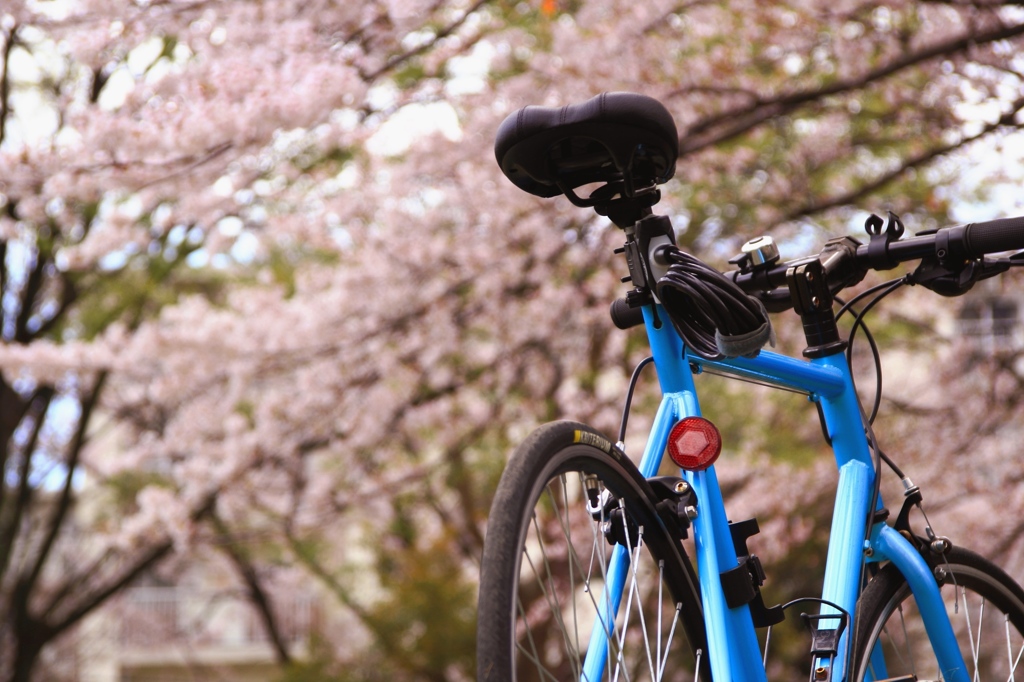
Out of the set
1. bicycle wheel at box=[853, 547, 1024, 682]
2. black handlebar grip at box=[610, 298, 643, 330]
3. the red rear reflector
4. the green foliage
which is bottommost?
bicycle wheel at box=[853, 547, 1024, 682]

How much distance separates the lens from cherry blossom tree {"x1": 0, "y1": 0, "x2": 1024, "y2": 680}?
12.0ft

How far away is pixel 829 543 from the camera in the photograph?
54.1 inches

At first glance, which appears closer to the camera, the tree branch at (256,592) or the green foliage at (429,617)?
the green foliage at (429,617)

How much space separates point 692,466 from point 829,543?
314 millimetres

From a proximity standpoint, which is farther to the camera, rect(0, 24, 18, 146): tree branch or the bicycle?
rect(0, 24, 18, 146): tree branch

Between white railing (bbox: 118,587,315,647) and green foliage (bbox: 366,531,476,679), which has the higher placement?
white railing (bbox: 118,587,315,647)

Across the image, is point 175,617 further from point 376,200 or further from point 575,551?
point 575,551

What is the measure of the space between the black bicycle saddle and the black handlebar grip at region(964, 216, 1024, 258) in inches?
20.3

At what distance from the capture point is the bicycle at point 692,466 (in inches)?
43.5

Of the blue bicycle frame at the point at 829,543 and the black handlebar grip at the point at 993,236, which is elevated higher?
the black handlebar grip at the point at 993,236

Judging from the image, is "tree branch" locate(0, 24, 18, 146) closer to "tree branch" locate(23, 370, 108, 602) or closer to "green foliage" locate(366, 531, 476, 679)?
"tree branch" locate(23, 370, 108, 602)

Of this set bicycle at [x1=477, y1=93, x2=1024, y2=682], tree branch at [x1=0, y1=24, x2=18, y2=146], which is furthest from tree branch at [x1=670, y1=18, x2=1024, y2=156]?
tree branch at [x1=0, y1=24, x2=18, y2=146]

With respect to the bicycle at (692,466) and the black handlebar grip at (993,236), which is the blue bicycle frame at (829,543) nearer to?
the bicycle at (692,466)

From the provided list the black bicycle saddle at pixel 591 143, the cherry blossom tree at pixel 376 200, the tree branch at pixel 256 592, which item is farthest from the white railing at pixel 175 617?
the black bicycle saddle at pixel 591 143
